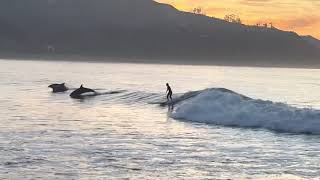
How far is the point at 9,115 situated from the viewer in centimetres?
3997

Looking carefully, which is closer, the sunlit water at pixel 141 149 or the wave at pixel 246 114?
the sunlit water at pixel 141 149

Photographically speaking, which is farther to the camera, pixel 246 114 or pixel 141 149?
pixel 246 114

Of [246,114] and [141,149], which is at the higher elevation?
[246,114]

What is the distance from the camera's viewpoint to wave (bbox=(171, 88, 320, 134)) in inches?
1470

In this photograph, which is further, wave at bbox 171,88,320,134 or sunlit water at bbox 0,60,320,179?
wave at bbox 171,88,320,134

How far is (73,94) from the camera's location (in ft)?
207

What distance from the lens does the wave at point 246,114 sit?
37.3 metres

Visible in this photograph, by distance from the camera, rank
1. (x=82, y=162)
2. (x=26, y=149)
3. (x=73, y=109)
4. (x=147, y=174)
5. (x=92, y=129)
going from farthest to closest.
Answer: (x=73, y=109)
(x=92, y=129)
(x=26, y=149)
(x=82, y=162)
(x=147, y=174)

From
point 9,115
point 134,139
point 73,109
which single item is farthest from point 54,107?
point 134,139

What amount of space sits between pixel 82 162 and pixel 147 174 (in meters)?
2.90

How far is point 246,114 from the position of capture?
40.7m

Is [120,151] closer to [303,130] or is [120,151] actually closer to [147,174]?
[147,174]

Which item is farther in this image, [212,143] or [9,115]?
[9,115]

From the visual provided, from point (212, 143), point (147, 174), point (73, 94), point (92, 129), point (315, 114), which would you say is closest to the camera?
point (147, 174)
